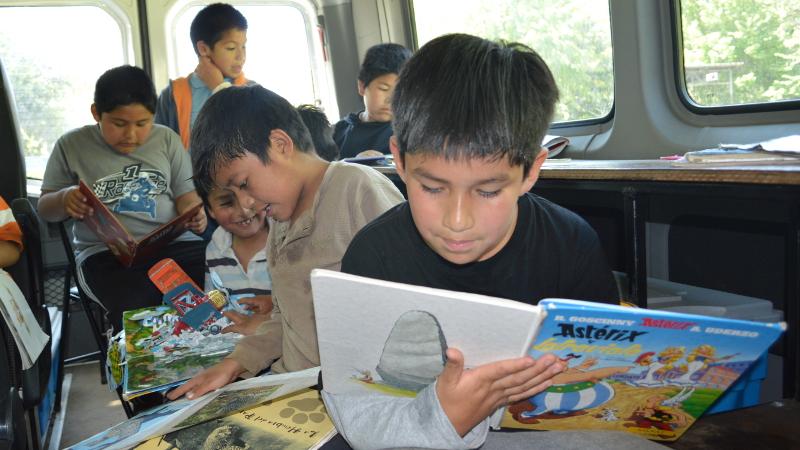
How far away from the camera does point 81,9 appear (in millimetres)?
3969

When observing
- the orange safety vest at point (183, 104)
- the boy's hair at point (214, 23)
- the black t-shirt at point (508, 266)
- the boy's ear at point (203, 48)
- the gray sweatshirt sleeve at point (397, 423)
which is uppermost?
the boy's hair at point (214, 23)

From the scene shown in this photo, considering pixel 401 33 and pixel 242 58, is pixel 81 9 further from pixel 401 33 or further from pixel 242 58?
pixel 401 33

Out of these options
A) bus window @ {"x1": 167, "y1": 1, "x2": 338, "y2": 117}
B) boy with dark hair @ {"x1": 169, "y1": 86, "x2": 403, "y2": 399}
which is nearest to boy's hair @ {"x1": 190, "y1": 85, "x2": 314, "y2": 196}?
boy with dark hair @ {"x1": 169, "y1": 86, "x2": 403, "y2": 399}

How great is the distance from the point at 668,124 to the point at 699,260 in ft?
1.65

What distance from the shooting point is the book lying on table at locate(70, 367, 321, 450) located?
1.13m

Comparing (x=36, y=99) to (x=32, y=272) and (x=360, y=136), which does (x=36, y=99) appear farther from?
(x=32, y=272)

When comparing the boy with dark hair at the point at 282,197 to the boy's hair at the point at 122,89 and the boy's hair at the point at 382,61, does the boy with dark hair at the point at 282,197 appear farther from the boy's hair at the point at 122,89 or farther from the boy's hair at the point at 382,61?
the boy's hair at the point at 382,61

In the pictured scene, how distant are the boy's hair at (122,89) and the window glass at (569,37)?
3.90 feet

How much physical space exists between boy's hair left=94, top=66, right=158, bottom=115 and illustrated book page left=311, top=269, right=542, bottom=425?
2.26m

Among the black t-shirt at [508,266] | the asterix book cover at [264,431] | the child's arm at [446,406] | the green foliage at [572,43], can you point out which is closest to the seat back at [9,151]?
the asterix book cover at [264,431]

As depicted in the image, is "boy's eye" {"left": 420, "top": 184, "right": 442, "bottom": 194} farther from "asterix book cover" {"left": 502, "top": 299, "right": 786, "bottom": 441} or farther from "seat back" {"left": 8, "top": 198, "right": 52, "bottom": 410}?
"seat back" {"left": 8, "top": 198, "right": 52, "bottom": 410}

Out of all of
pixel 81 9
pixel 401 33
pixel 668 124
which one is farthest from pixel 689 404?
pixel 81 9

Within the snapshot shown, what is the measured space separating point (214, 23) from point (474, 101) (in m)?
2.67

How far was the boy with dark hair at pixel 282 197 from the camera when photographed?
1450 mm
